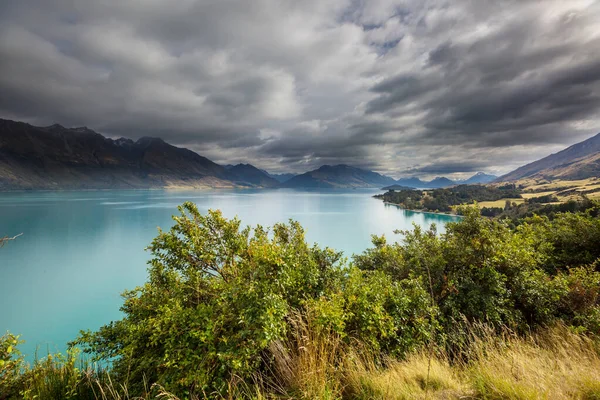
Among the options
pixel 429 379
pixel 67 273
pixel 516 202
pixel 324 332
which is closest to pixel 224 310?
pixel 324 332

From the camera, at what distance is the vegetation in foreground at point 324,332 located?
3.63 meters

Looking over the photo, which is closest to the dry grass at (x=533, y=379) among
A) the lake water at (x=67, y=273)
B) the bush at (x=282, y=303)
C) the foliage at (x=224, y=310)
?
the bush at (x=282, y=303)

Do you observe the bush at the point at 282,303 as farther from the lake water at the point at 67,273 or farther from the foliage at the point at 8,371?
the lake water at the point at 67,273

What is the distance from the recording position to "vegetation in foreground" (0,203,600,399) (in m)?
3.63

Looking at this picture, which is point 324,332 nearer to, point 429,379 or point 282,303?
point 282,303

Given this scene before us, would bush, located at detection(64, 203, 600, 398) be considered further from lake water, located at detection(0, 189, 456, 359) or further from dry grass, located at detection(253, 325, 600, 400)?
lake water, located at detection(0, 189, 456, 359)

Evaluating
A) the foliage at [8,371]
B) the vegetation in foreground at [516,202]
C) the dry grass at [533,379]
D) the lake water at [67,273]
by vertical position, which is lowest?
the lake water at [67,273]

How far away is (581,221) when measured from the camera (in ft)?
37.7

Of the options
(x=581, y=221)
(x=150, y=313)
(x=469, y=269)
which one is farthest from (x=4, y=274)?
(x=581, y=221)

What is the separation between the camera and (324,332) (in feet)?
14.6

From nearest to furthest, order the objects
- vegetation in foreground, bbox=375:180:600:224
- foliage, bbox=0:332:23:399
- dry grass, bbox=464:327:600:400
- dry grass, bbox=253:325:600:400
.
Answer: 1. dry grass, bbox=464:327:600:400
2. dry grass, bbox=253:325:600:400
3. foliage, bbox=0:332:23:399
4. vegetation in foreground, bbox=375:180:600:224

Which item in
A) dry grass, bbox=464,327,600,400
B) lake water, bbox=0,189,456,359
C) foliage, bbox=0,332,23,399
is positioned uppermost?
dry grass, bbox=464,327,600,400

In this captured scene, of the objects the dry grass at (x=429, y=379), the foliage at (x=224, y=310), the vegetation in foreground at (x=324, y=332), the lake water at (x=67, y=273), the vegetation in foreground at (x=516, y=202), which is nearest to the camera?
the dry grass at (x=429, y=379)

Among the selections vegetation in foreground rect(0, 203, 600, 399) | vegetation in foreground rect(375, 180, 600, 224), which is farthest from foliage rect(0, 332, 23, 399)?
vegetation in foreground rect(375, 180, 600, 224)
